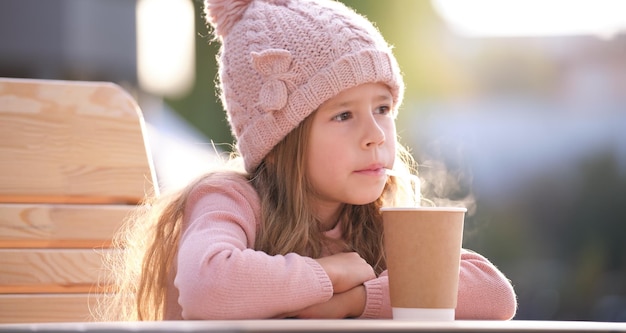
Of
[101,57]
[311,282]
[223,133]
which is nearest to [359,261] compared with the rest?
[311,282]

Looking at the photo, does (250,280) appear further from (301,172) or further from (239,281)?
(301,172)

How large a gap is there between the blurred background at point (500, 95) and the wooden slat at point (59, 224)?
6677 millimetres

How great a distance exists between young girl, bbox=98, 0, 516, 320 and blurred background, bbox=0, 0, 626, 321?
685 centimetres

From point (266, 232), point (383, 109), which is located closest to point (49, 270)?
point (266, 232)

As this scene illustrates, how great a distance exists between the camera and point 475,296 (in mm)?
2164

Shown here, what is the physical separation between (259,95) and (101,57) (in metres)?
8.08

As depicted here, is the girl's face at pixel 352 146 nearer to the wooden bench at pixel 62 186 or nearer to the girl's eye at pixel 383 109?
A: the girl's eye at pixel 383 109

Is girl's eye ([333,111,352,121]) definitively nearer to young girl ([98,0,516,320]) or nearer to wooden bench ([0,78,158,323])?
young girl ([98,0,516,320])

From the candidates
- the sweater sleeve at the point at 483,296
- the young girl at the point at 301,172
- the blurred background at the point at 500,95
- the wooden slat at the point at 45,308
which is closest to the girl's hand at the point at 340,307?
the young girl at the point at 301,172

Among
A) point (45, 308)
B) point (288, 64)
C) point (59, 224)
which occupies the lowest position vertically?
point (45, 308)

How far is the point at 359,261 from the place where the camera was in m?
2.16

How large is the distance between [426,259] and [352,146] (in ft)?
2.00

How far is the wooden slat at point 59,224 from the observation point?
2.71 m

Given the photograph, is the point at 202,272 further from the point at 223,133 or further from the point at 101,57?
the point at 101,57
